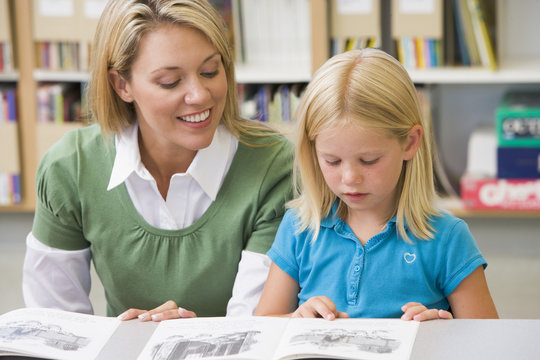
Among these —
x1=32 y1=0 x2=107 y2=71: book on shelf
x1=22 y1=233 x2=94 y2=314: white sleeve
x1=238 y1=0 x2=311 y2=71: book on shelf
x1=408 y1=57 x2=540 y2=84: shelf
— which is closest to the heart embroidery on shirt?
x1=22 y1=233 x2=94 y2=314: white sleeve

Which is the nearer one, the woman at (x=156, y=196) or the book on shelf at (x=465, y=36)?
the woman at (x=156, y=196)

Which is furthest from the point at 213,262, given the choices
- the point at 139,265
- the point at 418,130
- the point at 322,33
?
the point at 322,33

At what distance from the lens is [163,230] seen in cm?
138

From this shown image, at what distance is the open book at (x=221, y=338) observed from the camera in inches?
38.4

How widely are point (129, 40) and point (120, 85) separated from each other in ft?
0.35

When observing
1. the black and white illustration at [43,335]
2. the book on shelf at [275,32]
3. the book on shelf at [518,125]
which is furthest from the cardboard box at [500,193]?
the black and white illustration at [43,335]

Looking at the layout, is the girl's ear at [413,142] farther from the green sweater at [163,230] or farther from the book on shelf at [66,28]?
the book on shelf at [66,28]

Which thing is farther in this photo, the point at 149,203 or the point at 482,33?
the point at 482,33

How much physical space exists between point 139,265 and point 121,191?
13 cm

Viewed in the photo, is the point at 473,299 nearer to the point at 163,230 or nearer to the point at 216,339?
the point at 216,339

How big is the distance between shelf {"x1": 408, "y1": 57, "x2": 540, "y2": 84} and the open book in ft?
5.51

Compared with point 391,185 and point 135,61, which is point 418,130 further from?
point 135,61

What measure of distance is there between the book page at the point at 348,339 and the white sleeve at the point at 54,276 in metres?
0.52

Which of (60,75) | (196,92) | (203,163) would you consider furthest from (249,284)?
(60,75)
